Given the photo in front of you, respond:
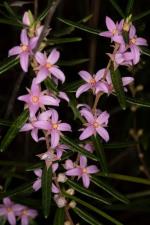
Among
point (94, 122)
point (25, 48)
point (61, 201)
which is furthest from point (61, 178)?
point (25, 48)

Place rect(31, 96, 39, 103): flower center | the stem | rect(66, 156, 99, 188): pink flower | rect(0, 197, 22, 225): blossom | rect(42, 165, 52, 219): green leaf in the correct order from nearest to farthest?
the stem → rect(31, 96, 39, 103): flower center → rect(42, 165, 52, 219): green leaf → rect(66, 156, 99, 188): pink flower → rect(0, 197, 22, 225): blossom

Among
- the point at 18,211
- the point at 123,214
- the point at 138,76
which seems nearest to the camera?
the point at 18,211

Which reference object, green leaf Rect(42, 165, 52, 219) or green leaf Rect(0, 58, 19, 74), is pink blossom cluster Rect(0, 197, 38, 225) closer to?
green leaf Rect(42, 165, 52, 219)

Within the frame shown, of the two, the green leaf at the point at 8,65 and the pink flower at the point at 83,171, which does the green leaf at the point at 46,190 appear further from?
the green leaf at the point at 8,65

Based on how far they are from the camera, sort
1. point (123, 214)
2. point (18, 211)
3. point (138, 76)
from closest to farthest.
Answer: point (18, 211) < point (123, 214) < point (138, 76)

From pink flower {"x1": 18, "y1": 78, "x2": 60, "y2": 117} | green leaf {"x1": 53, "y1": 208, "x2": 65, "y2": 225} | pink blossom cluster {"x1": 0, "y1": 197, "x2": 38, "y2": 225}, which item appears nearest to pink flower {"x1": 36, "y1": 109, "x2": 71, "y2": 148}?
pink flower {"x1": 18, "y1": 78, "x2": 60, "y2": 117}

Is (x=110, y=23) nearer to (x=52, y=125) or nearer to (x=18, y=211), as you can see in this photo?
(x=52, y=125)

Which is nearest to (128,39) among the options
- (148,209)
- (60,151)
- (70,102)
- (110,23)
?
(110,23)
